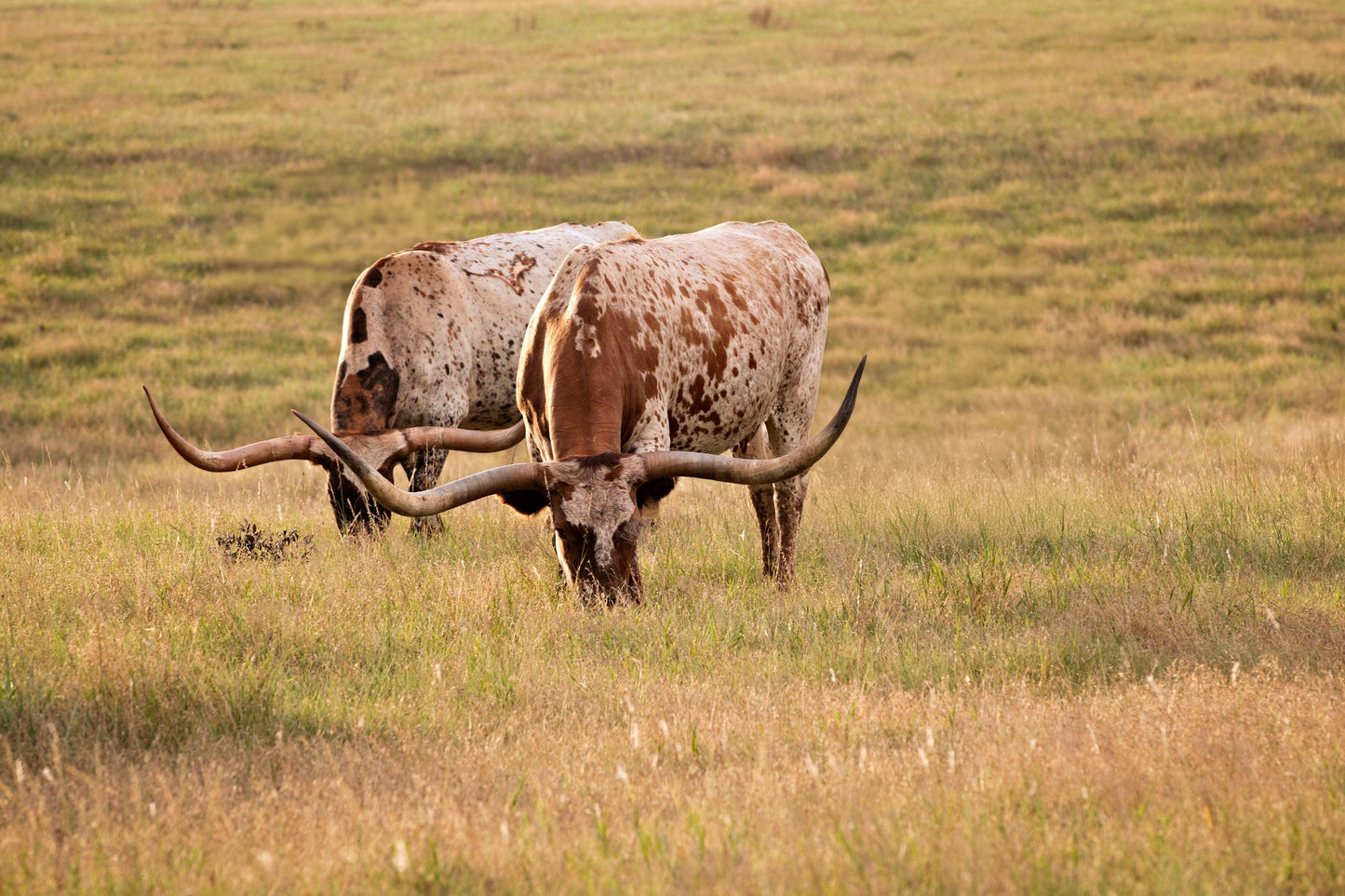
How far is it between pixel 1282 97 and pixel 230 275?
23.3 metres

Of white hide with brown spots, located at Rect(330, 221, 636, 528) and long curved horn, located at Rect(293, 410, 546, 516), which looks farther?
white hide with brown spots, located at Rect(330, 221, 636, 528)

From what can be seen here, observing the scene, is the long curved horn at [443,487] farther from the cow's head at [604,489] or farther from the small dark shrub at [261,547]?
the small dark shrub at [261,547]

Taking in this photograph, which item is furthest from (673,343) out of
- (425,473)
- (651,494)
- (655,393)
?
(425,473)

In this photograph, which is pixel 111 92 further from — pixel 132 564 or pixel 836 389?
pixel 132 564

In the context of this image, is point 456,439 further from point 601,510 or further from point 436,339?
point 601,510

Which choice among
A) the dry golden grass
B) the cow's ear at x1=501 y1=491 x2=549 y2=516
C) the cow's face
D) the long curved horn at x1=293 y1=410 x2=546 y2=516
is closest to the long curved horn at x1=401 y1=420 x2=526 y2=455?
the dry golden grass

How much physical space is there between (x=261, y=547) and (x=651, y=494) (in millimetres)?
2698

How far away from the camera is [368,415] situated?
7875 millimetres

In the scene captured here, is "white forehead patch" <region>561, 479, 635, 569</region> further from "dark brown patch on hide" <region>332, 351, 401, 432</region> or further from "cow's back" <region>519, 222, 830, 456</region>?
"dark brown patch on hide" <region>332, 351, 401, 432</region>

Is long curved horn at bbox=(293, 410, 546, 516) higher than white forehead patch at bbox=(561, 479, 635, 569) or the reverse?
higher

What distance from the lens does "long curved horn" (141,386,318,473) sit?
6421 mm

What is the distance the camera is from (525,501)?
5863 millimetres

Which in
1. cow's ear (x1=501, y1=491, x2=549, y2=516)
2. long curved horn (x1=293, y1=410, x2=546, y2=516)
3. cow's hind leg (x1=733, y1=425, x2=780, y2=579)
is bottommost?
cow's hind leg (x1=733, y1=425, x2=780, y2=579)

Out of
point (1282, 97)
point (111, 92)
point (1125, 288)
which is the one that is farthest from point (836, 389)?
point (111, 92)
